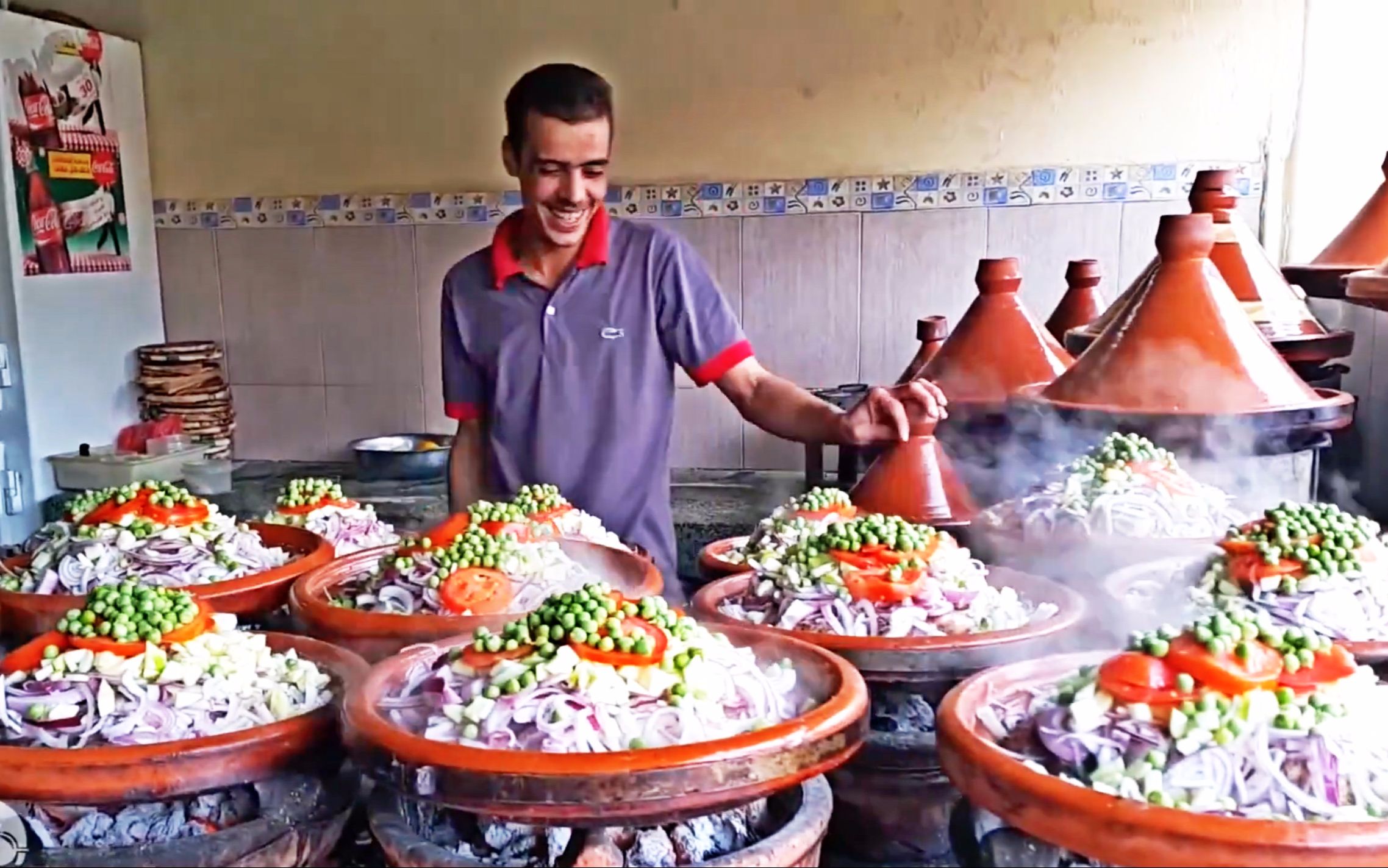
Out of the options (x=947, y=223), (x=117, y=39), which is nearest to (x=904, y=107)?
(x=947, y=223)

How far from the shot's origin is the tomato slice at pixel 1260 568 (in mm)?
1549

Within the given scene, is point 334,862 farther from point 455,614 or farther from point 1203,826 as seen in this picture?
point 1203,826

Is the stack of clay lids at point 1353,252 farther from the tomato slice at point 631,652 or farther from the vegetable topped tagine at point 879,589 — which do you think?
the tomato slice at point 631,652

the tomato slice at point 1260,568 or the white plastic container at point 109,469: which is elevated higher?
the tomato slice at point 1260,568

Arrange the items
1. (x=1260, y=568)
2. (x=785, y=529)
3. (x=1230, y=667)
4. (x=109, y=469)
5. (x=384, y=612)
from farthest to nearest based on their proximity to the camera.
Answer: (x=109, y=469), (x=785, y=529), (x=384, y=612), (x=1260, y=568), (x=1230, y=667)

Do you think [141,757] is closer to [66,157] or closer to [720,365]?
[720,365]

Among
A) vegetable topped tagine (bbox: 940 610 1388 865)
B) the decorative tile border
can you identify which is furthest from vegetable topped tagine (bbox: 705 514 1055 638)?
the decorative tile border

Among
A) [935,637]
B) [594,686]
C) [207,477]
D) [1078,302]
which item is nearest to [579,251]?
[1078,302]

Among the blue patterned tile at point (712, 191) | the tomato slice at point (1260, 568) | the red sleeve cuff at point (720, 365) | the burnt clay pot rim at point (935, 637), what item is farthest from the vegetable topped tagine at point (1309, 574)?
the blue patterned tile at point (712, 191)

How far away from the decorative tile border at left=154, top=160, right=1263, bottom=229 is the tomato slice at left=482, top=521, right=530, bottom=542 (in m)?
2.77

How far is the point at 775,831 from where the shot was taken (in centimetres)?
121

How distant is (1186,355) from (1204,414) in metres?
Result: 0.11

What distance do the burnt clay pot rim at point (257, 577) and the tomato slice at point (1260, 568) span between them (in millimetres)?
1353

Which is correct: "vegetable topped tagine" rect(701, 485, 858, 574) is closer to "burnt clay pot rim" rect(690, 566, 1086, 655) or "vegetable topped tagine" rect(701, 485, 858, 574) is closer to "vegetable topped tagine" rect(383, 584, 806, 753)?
"burnt clay pot rim" rect(690, 566, 1086, 655)
